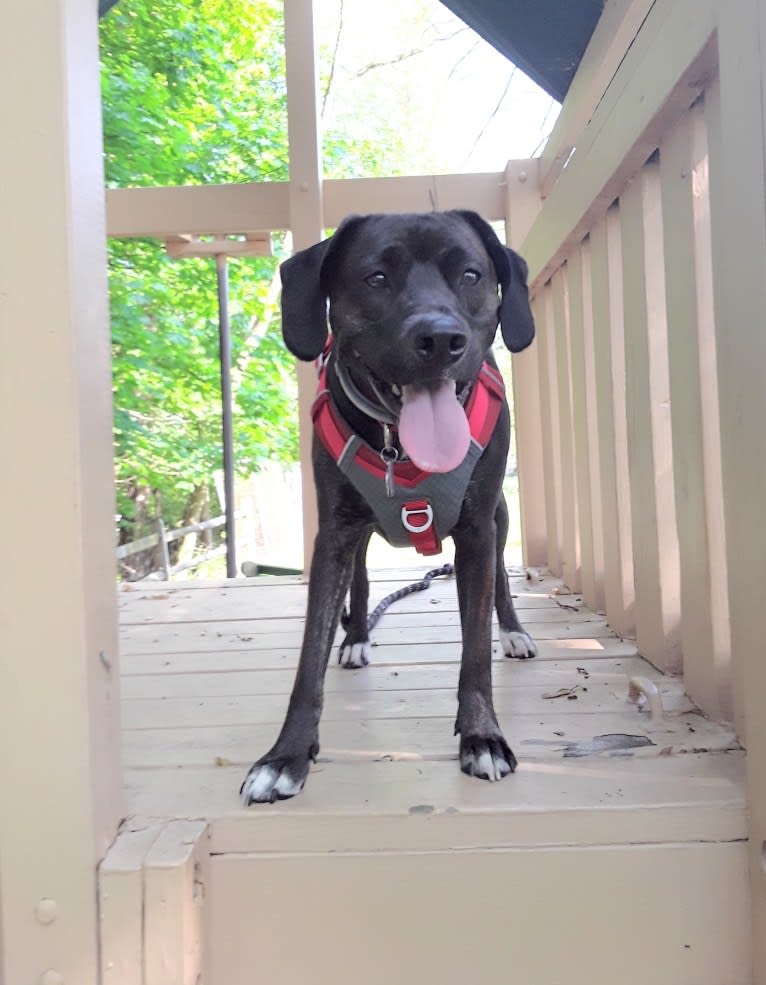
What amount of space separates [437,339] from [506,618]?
3.97ft

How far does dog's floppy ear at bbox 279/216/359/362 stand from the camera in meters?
1.98

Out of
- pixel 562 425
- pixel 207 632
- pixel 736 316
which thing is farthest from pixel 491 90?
pixel 736 316

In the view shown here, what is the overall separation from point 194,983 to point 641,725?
106 cm

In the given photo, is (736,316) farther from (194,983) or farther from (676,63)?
(194,983)

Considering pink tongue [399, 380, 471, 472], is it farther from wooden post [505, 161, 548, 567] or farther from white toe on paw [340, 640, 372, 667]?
wooden post [505, 161, 548, 567]

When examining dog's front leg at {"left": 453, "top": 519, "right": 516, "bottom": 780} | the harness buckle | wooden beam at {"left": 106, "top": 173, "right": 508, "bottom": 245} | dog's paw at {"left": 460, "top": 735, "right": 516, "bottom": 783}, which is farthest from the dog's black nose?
wooden beam at {"left": 106, "top": 173, "right": 508, "bottom": 245}

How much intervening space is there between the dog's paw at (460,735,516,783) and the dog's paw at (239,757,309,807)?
1.09ft

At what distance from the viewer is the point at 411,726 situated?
6.18 feet

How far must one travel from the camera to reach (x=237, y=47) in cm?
1175

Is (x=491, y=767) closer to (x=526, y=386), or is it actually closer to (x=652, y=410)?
(x=652, y=410)

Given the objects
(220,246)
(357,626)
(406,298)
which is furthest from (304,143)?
(357,626)

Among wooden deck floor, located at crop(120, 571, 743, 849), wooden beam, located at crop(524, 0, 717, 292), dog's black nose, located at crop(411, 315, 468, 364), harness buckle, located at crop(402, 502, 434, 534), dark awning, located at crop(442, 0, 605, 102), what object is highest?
dark awning, located at crop(442, 0, 605, 102)

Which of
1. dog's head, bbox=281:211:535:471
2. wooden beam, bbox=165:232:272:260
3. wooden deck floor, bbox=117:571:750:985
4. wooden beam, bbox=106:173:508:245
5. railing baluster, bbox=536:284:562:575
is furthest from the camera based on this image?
wooden beam, bbox=165:232:272:260

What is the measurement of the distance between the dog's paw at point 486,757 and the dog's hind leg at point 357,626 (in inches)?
35.9
